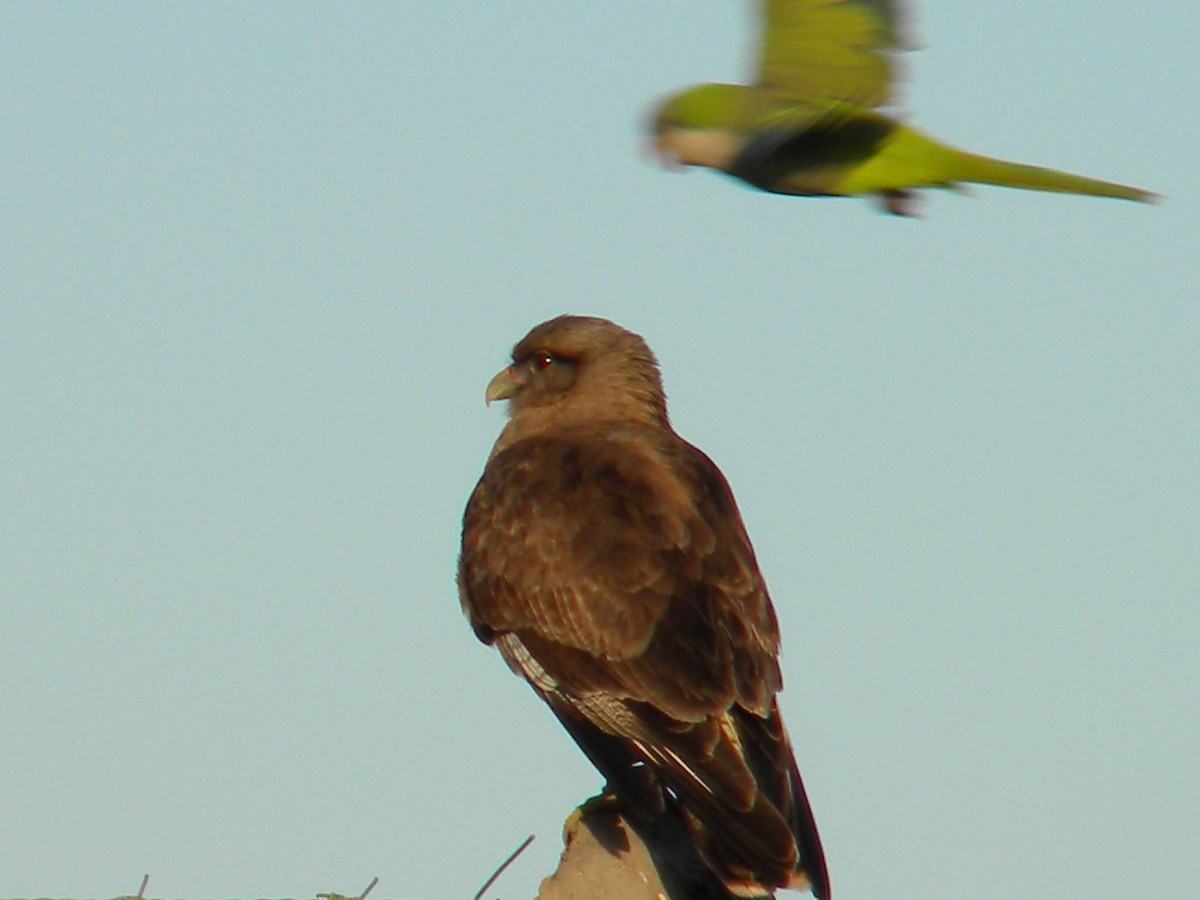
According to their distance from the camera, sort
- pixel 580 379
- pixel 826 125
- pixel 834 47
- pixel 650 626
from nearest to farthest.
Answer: pixel 834 47 → pixel 826 125 → pixel 650 626 → pixel 580 379

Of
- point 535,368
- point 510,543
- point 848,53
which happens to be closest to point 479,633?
point 510,543

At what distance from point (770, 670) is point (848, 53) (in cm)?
215

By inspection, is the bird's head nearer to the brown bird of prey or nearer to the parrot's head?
the brown bird of prey

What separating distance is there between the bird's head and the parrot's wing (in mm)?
2779

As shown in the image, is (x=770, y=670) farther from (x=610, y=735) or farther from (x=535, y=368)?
(x=535, y=368)

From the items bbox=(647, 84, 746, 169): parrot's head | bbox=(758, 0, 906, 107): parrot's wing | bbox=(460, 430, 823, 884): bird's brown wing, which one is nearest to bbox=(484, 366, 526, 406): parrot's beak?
bbox=(460, 430, 823, 884): bird's brown wing

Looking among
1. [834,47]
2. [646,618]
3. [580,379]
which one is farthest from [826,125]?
[580,379]

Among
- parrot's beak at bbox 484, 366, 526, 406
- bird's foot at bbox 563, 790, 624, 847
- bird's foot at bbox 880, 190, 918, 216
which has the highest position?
bird's foot at bbox 880, 190, 918, 216

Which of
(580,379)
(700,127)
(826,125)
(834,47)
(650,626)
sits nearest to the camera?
(834,47)

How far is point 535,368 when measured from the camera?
8.07m

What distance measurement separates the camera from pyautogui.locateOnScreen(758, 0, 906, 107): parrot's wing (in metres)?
4.88

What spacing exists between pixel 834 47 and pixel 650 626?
82.5 inches

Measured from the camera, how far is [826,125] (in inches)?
204

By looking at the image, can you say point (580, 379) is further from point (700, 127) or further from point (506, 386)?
point (700, 127)
